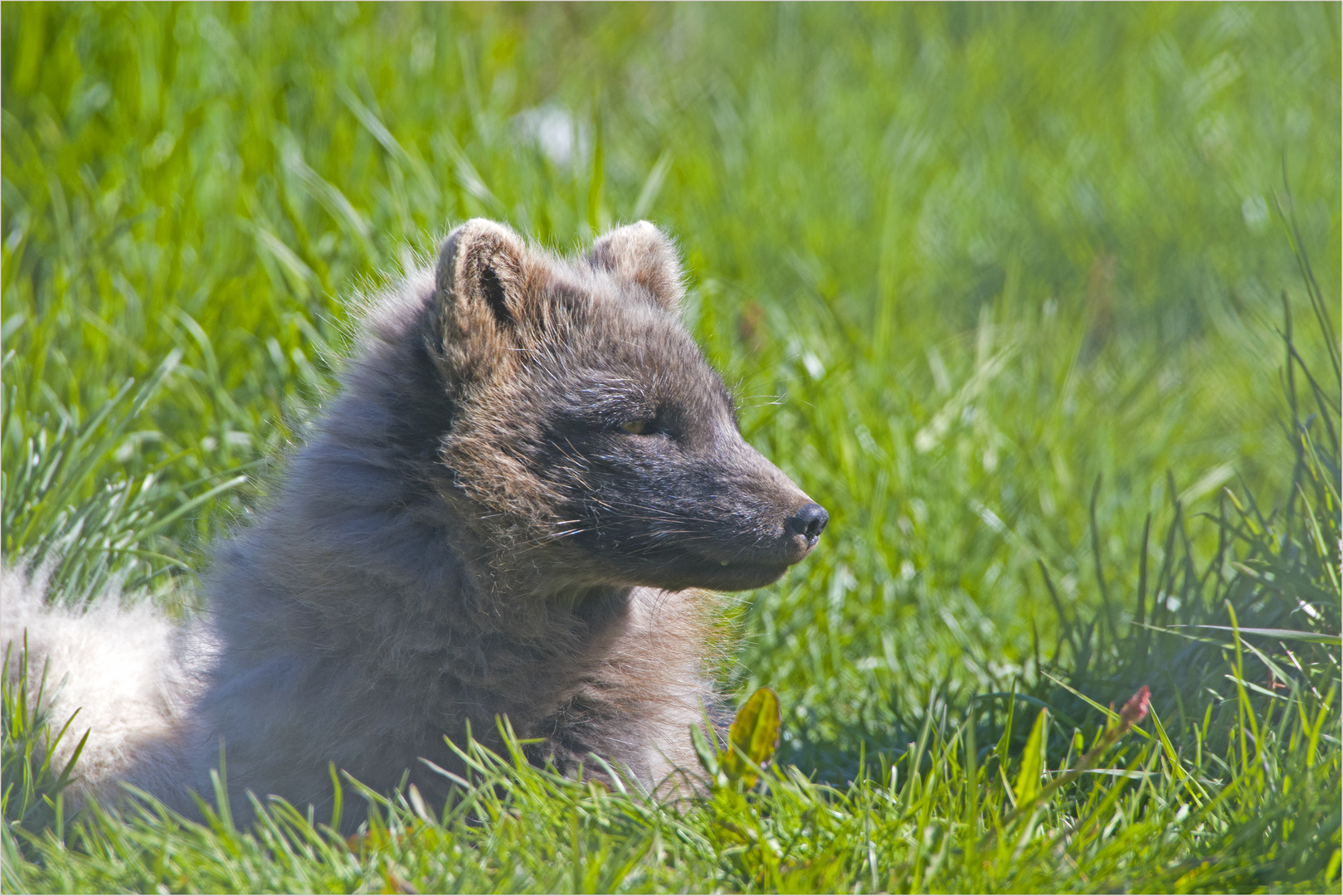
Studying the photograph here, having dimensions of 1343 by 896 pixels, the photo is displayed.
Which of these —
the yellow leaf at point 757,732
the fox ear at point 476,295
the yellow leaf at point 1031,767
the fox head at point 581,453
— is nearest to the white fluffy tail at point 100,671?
the fox head at point 581,453

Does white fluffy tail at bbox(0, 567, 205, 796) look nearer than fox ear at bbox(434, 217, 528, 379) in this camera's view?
No

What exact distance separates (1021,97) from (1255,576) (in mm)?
5403

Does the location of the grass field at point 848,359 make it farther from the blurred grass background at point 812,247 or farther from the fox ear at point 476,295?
the fox ear at point 476,295

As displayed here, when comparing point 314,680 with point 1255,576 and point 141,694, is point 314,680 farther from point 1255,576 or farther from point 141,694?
point 1255,576

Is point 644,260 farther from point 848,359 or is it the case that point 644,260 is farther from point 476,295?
point 848,359

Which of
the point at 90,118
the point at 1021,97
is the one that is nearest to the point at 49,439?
the point at 90,118

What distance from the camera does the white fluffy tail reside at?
3.13 meters

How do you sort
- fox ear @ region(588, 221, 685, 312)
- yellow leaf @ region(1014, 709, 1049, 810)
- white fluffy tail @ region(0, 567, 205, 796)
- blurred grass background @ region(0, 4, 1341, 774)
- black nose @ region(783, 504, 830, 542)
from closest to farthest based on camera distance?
1. yellow leaf @ region(1014, 709, 1049, 810)
2. black nose @ region(783, 504, 830, 542)
3. white fluffy tail @ region(0, 567, 205, 796)
4. fox ear @ region(588, 221, 685, 312)
5. blurred grass background @ region(0, 4, 1341, 774)

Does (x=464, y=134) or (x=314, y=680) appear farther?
(x=464, y=134)

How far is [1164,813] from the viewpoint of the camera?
8.49 feet

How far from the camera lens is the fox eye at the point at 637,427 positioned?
2852 mm

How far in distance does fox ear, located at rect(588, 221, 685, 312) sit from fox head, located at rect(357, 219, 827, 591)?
1.59 ft

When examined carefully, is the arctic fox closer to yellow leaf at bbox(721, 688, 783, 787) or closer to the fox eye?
the fox eye

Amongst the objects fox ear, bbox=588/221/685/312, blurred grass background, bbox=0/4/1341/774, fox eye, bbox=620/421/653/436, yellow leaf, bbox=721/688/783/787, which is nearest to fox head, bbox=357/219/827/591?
fox eye, bbox=620/421/653/436
